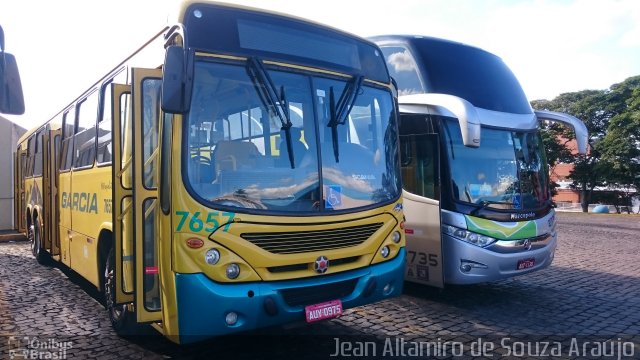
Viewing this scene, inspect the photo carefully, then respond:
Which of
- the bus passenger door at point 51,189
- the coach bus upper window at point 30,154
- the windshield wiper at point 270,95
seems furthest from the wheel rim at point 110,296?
the coach bus upper window at point 30,154

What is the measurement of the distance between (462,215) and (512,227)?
80 cm

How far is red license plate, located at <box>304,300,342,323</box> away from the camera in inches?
176

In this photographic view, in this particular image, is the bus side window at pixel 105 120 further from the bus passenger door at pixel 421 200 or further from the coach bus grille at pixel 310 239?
the bus passenger door at pixel 421 200

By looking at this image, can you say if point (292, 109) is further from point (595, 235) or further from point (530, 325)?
point (595, 235)

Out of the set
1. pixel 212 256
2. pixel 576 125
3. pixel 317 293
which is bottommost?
pixel 317 293

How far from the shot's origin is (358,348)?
520 cm

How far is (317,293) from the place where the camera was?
4621 millimetres

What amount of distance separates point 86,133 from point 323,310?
397 centimetres

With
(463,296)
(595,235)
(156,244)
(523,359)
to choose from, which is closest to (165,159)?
(156,244)

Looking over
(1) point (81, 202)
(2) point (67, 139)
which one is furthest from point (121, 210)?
(2) point (67, 139)

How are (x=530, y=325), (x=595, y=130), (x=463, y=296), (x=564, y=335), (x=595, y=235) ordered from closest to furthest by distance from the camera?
(x=564, y=335) < (x=530, y=325) < (x=463, y=296) < (x=595, y=235) < (x=595, y=130)

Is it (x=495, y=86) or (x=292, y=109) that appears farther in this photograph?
(x=495, y=86)

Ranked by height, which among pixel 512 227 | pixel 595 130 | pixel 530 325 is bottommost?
pixel 530 325

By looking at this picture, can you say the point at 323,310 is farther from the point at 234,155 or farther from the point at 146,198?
the point at 146,198
